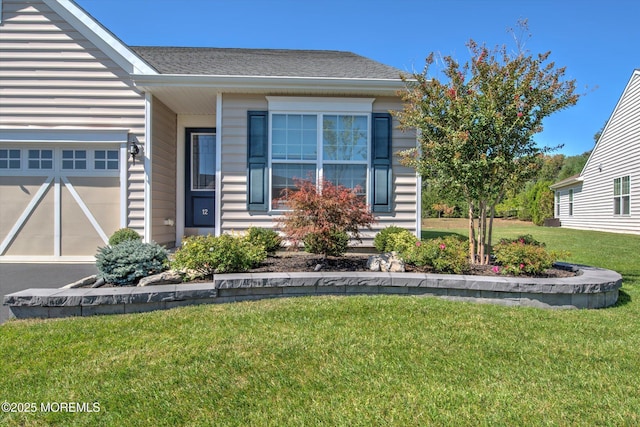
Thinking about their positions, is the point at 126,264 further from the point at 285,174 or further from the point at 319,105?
the point at 319,105

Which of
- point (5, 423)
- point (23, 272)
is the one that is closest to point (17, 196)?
point (23, 272)

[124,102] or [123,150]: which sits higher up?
[124,102]

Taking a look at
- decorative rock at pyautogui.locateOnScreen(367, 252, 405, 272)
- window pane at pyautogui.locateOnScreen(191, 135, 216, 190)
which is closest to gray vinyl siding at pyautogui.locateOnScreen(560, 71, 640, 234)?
decorative rock at pyautogui.locateOnScreen(367, 252, 405, 272)

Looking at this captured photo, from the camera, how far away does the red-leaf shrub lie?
4723 millimetres

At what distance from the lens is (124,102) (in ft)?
23.1

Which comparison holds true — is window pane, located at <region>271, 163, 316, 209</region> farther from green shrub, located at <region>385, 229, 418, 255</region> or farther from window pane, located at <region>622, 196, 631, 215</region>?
window pane, located at <region>622, 196, 631, 215</region>

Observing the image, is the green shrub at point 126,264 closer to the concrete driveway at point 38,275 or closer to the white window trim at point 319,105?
the concrete driveway at point 38,275

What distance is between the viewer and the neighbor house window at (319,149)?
710 centimetres

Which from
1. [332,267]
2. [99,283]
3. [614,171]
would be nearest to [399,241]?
[332,267]

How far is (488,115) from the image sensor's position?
4.87 metres

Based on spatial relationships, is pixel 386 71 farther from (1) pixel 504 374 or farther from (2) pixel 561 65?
(1) pixel 504 374

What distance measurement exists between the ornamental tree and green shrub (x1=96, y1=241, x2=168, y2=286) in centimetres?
407

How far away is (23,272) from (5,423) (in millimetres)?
4896

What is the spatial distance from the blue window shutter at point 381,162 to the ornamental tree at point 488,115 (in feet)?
5.73
